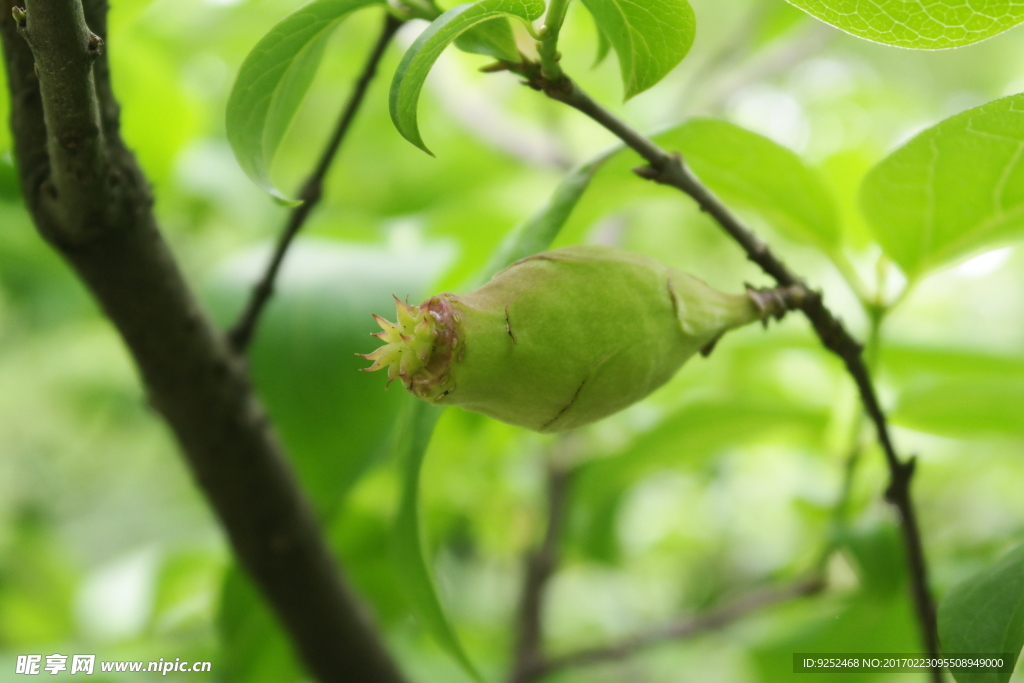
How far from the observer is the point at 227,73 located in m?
1.13

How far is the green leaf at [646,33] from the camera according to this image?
27 centimetres

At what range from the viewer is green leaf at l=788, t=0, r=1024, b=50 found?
0.83ft

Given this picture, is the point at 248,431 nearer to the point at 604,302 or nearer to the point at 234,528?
the point at 234,528

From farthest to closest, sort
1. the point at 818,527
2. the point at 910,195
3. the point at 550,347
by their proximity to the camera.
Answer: the point at 818,527 → the point at 910,195 → the point at 550,347

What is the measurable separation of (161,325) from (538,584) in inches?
18.7

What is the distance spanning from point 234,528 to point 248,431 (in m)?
0.07

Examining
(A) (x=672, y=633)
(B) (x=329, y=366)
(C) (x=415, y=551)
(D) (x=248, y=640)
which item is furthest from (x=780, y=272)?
(D) (x=248, y=640)

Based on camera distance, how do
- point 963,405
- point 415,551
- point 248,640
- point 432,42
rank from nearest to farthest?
point 432,42 < point 415,551 < point 963,405 < point 248,640

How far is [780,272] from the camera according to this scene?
0.32 metres

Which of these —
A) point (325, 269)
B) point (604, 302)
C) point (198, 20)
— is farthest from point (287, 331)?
point (198, 20)

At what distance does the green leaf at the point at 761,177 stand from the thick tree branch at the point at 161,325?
24 centimetres

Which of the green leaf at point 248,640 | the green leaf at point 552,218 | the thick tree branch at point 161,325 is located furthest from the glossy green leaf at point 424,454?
the green leaf at point 248,640

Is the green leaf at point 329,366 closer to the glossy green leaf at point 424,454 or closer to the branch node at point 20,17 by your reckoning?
the glossy green leaf at point 424,454

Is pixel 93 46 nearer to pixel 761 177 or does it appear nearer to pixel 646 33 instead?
pixel 646 33
